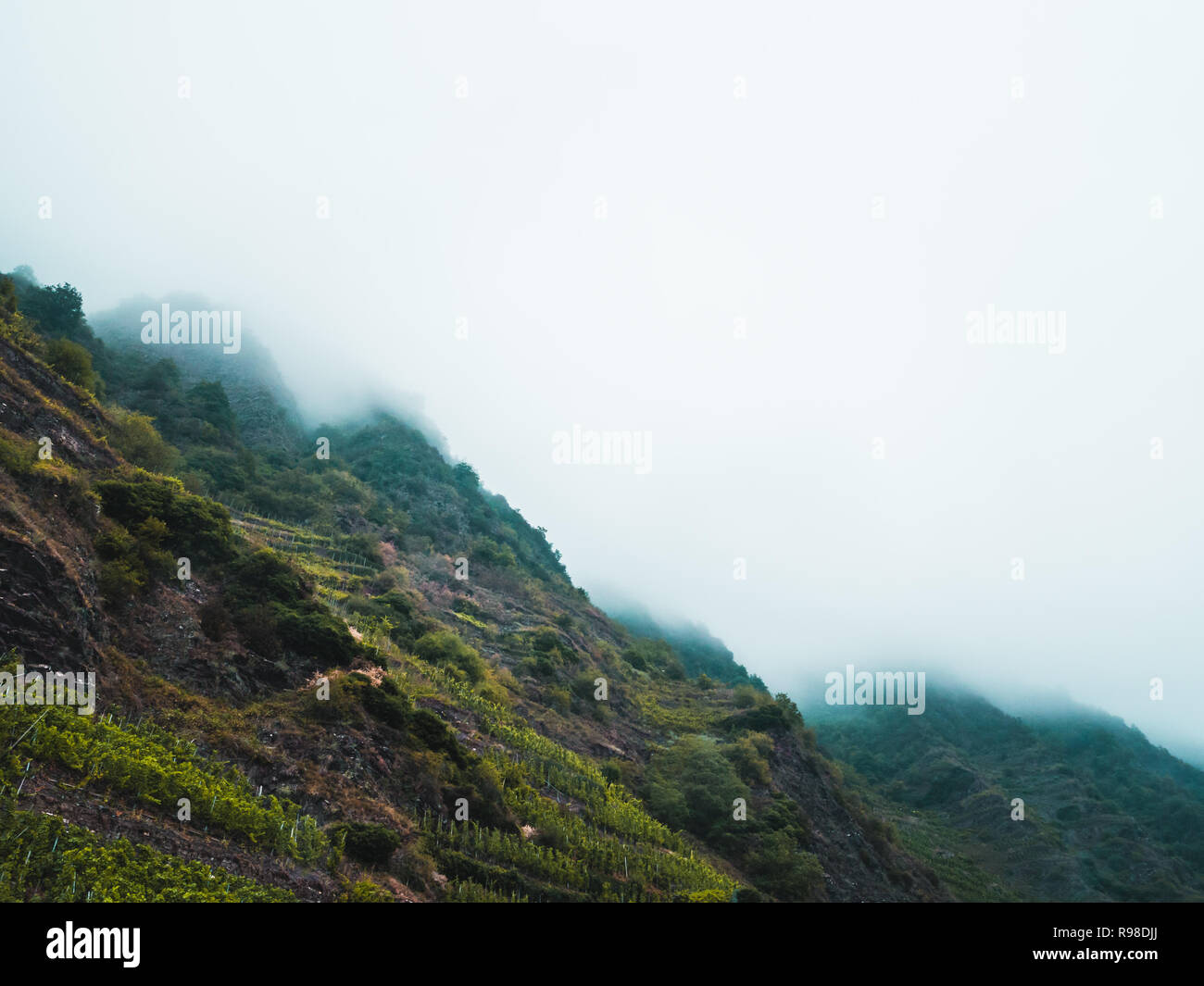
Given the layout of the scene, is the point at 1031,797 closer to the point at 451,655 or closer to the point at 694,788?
the point at 694,788

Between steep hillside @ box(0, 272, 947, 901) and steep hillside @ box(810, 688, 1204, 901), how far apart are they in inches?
1221

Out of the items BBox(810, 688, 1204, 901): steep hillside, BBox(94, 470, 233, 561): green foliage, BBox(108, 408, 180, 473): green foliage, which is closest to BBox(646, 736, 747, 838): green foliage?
BBox(94, 470, 233, 561): green foliage

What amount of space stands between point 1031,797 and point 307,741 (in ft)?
368

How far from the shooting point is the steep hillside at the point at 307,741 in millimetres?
16125

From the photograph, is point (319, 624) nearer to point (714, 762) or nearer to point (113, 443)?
point (113, 443)

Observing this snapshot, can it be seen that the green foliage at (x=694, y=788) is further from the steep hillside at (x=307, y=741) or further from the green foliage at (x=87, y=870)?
the green foliage at (x=87, y=870)

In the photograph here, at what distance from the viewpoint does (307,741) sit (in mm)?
22984

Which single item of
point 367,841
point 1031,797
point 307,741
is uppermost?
point 307,741

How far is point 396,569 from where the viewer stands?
5941 centimetres

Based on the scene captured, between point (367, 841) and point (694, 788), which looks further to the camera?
point (694, 788)

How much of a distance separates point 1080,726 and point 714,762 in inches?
4900

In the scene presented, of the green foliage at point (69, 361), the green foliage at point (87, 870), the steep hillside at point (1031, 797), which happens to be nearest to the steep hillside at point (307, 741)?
the green foliage at point (87, 870)

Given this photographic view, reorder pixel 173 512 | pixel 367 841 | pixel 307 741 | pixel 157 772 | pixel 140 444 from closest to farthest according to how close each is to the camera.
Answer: pixel 157 772, pixel 367 841, pixel 307 741, pixel 173 512, pixel 140 444

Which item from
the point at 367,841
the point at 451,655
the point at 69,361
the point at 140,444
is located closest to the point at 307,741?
the point at 367,841
